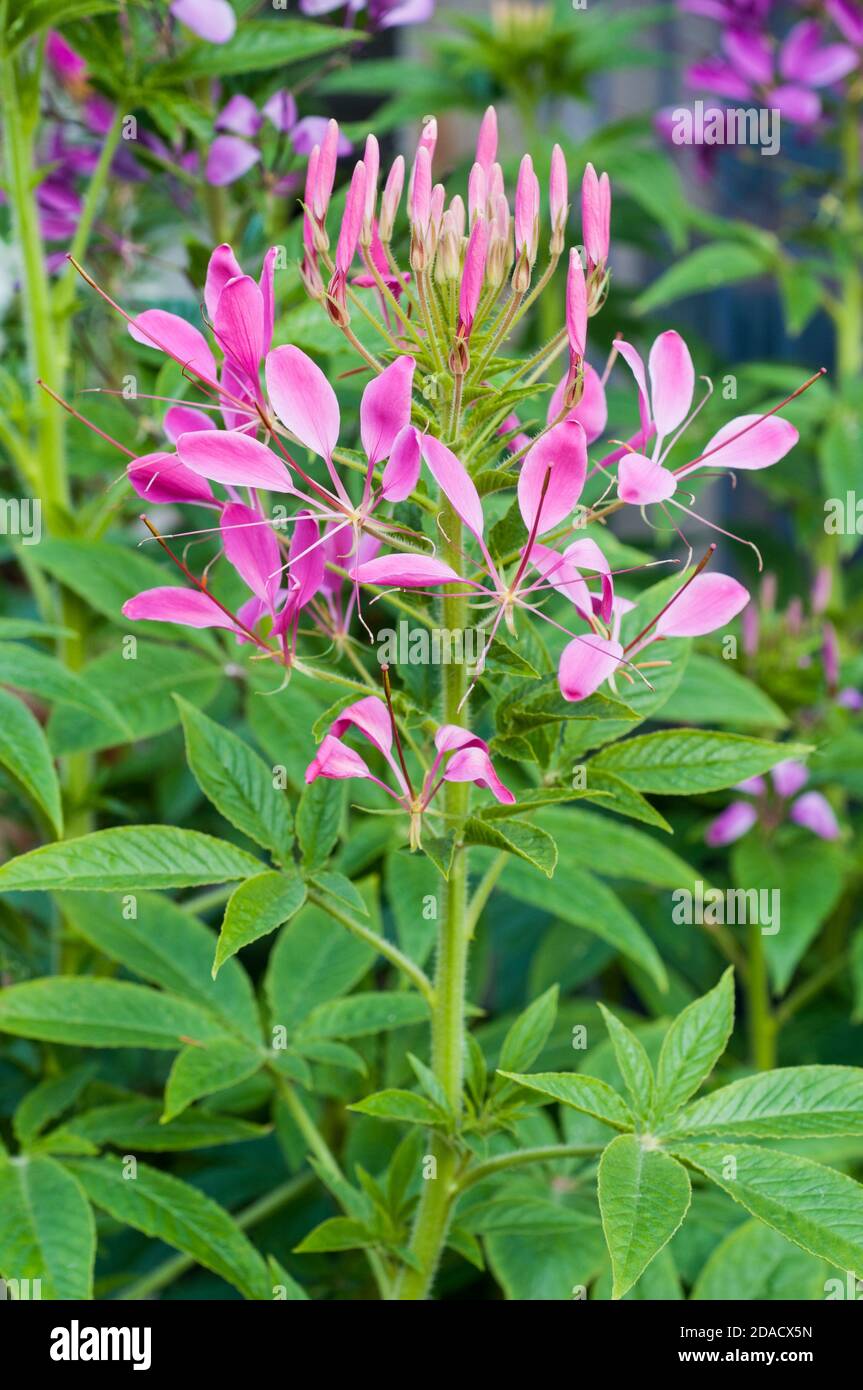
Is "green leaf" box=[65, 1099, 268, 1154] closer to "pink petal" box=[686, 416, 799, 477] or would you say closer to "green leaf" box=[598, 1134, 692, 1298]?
"green leaf" box=[598, 1134, 692, 1298]

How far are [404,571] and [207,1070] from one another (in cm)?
33

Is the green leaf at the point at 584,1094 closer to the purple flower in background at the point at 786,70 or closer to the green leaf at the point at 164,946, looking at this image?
the green leaf at the point at 164,946

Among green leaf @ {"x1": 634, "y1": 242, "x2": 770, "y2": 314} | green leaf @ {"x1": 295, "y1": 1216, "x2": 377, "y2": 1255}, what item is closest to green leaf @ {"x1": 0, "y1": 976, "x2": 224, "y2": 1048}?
green leaf @ {"x1": 295, "y1": 1216, "x2": 377, "y2": 1255}

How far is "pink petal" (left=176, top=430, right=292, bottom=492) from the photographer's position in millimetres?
446

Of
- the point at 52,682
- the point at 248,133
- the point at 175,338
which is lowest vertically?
the point at 52,682

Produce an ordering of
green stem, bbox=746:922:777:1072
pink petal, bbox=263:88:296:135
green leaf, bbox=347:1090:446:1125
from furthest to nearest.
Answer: green stem, bbox=746:922:777:1072 → pink petal, bbox=263:88:296:135 → green leaf, bbox=347:1090:446:1125

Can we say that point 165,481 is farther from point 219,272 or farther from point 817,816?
point 817,816

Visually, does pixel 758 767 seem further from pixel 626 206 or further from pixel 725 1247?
pixel 626 206

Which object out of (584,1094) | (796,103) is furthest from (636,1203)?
(796,103)

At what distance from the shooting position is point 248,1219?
0.79 meters

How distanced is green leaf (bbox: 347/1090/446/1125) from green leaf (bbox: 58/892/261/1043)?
0.22m
